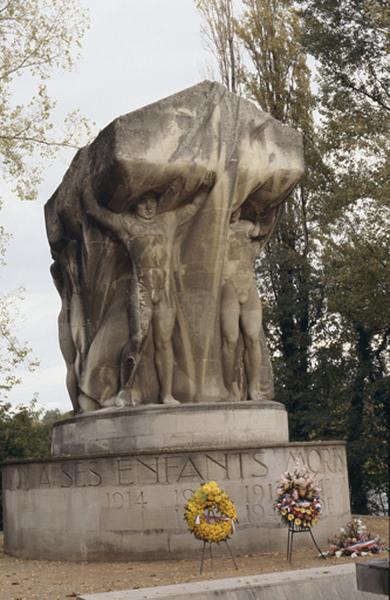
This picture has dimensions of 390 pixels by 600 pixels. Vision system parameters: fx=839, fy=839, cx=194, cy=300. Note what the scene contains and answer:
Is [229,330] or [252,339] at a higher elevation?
[229,330]

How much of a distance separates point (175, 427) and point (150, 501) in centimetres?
151

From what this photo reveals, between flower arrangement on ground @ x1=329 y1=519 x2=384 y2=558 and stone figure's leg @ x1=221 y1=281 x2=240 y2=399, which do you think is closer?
flower arrangement on ground @ x1=329 y1=519 x2=384 y2=558

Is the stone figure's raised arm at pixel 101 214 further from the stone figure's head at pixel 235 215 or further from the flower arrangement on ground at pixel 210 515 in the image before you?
the flower arrangement on ground at pixel 210 515

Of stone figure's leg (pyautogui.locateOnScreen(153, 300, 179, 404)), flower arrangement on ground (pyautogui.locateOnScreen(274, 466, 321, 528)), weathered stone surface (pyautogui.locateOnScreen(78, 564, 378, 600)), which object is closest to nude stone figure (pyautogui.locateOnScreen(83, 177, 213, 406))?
stone figure's leg (pyautogui.locateOnScreen(153, 300, 179, 404))

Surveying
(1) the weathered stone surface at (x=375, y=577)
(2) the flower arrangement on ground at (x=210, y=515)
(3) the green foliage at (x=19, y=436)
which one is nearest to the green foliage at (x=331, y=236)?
(3) the green foliage at (x=19, y=436)

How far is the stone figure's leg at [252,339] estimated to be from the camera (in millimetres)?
14953

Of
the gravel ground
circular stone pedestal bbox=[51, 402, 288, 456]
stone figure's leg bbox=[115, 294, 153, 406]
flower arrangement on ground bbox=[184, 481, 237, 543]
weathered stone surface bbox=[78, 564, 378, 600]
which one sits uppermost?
stone figure's leg bbox=[115, 294, 153, 406]

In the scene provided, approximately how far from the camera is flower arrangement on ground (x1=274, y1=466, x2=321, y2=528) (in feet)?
36.6

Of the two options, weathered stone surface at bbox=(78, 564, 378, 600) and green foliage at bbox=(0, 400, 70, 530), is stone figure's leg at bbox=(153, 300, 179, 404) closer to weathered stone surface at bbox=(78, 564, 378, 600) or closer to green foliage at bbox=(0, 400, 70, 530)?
weathered stone surface at bbox=(78, 564, 378, 600)

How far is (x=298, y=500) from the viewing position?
11.2 m

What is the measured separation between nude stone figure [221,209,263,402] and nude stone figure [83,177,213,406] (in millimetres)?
1043

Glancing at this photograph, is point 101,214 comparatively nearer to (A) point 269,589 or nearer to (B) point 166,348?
(B) point 166,348

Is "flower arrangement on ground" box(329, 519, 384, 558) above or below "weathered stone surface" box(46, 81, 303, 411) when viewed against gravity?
A: below

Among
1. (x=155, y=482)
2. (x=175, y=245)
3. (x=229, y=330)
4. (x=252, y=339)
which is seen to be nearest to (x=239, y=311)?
(x=229, y=330)
